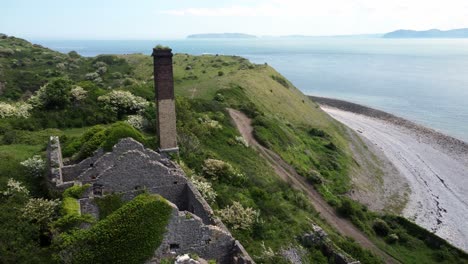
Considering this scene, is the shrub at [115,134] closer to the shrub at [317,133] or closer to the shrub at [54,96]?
the shrub at [54,96]

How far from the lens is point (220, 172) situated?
32.8 m

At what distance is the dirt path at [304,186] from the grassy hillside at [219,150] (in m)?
1.02

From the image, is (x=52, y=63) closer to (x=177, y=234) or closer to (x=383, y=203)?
(x=383, y=203)

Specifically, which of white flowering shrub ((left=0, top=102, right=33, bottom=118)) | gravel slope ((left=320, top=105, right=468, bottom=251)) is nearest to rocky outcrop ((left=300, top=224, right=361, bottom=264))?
gravel slope ((left=320, top=105, right=468, bottom=251))

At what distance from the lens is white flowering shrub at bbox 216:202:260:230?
2600 cm

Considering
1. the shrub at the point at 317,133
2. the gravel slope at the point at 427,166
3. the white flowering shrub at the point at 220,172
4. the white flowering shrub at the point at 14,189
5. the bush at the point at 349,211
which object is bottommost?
the gravel slope at the point at 427,166

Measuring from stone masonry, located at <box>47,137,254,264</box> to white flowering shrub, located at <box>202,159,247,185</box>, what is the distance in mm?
6814

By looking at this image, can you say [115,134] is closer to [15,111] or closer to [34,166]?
[34,166]

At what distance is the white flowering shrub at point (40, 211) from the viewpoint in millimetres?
19094

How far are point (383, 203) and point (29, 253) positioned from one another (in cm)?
4348

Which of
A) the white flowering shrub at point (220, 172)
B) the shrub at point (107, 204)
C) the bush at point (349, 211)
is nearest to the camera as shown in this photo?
the shrub at point (107, 204)

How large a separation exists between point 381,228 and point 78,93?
107 ft

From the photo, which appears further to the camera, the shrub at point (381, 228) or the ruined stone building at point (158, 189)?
the shrub at point (381, 228)

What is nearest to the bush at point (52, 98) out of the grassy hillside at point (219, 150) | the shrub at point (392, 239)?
the grassy hillside at point (219, 150)
